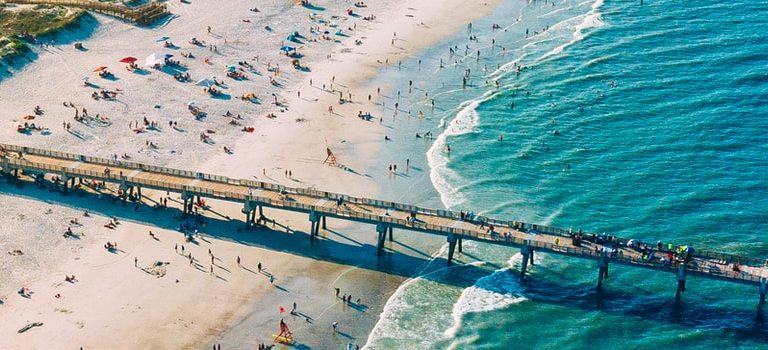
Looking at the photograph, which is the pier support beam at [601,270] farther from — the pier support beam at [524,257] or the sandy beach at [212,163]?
the sandy beach at [212,163]

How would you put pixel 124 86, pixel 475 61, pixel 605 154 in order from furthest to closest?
pixel 475 61 < pixel 124 86 < pixel 605 154

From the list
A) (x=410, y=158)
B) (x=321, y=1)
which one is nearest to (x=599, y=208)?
(x=410, y=158)

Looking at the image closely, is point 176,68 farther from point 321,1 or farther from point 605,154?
point 605,154

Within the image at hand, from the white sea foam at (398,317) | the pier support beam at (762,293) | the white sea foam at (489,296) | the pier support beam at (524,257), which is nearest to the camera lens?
the white sea foam at (398,317)

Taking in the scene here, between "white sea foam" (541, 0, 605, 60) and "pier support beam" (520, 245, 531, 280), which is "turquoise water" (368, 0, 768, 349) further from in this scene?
"pier support beam" (520, 245, 531, 280)

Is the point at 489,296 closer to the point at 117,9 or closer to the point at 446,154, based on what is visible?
the point at 446,154

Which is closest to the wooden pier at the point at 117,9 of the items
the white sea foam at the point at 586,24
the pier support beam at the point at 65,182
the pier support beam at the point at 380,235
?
the pier support beam at the point at 65,182
